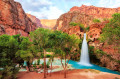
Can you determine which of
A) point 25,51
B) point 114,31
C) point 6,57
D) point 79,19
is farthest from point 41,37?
point 79,19

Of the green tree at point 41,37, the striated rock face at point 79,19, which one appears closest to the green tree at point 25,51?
the green tree at point 41,37

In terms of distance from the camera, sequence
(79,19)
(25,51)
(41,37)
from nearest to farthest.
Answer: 1. (41,37)
2. (25,51)
3. (79,19)

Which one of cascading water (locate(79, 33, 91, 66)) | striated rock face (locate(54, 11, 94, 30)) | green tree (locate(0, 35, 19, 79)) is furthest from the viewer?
striated rock face (locate(54, 11, 94, 30))

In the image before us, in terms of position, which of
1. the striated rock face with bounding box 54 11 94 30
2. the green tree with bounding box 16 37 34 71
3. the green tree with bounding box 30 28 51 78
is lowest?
the green tree with bounding box 16 37 34 71

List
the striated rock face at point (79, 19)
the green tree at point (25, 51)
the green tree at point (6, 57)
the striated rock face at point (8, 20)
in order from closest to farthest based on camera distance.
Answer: the green tree at point (6, 57), the green tree at point (25, 51), the striated rock face at point (8, 20), the striated rock face at point (79, 19)

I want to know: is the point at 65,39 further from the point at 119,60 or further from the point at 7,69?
the point at 119,60

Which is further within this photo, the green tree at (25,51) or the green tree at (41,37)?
the green tree at (25,51)

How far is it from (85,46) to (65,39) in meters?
25.3

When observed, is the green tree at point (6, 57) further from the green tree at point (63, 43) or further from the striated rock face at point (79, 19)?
the striated rock face at point (79, 19)

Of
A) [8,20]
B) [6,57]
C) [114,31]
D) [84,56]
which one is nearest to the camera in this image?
[114,31]

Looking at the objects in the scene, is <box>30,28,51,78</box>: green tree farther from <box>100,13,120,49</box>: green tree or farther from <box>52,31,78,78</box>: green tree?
<box>100,13,120,49</box>: green tree

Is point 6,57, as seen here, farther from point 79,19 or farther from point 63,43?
point 79,19

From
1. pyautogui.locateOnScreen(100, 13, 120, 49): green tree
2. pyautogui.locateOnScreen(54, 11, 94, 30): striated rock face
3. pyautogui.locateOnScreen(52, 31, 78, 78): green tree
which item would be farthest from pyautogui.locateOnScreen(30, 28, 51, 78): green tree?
pyautogui.locateOnScreen(54, 11, 94, 30): striated rock face

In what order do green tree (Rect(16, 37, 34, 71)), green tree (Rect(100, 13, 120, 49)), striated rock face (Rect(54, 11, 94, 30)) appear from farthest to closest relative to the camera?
striated rock face (Rect(54, 11, 94, 30)) → green tree (Rect(16, 37, 34, 71)) → green tree (Rect(100, 13, 120, 49))
